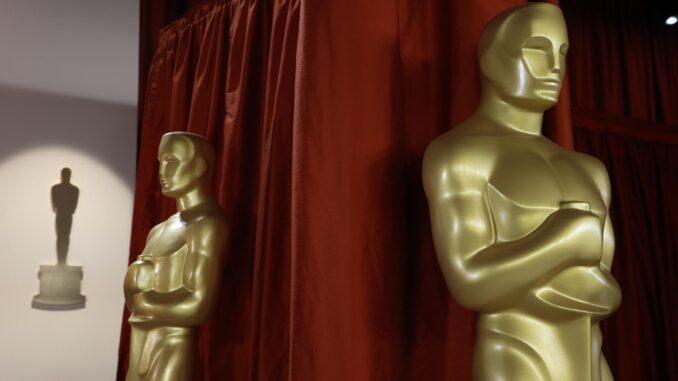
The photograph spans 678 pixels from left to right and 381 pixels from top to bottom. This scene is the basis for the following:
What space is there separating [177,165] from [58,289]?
1.26 meters

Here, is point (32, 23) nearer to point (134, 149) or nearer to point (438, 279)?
point (134, 149)

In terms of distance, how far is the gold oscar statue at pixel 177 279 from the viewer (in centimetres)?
133

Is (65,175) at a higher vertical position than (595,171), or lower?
lower

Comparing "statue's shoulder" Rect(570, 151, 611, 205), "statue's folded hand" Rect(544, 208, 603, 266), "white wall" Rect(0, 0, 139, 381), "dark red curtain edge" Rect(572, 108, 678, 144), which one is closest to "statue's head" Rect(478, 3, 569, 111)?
"statue's shoulder" Rect(570, 151, 611, 205)

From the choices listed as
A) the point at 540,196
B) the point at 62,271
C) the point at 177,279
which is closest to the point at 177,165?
the point at 177,279

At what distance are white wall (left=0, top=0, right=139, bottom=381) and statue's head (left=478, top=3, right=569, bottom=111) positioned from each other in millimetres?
1968

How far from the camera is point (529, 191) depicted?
0.93 metres

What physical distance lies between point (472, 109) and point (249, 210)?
0.71 meters

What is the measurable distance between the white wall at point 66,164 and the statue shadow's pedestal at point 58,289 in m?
0.03

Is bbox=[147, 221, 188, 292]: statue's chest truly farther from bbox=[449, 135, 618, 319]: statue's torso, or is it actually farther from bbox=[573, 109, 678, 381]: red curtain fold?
bbox=[573, 109, 678, 381]: red curtain fold

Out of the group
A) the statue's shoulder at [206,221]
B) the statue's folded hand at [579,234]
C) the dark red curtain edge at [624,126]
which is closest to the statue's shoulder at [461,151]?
the statue's folded hand at [579,234]

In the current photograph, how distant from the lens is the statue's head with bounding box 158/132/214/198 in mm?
1438

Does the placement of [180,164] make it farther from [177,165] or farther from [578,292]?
[578,292]

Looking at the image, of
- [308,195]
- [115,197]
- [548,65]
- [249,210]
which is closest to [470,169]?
[548,65]
